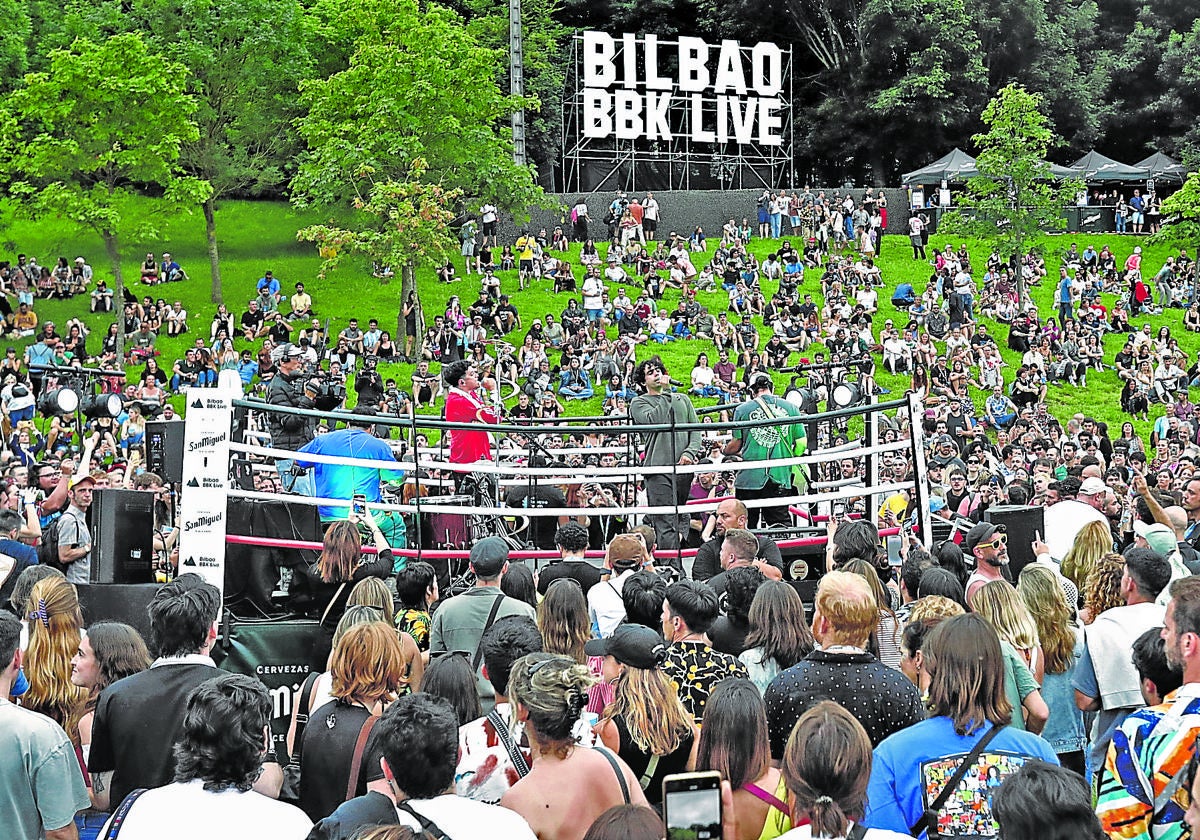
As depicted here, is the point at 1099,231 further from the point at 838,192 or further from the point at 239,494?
the point at 239,494

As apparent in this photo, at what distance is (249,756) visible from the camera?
12.5 feet

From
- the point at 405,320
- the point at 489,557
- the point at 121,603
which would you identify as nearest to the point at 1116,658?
the point at 489,557

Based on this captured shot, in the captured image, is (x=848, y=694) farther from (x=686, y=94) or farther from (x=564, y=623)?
(x=686, y=94)

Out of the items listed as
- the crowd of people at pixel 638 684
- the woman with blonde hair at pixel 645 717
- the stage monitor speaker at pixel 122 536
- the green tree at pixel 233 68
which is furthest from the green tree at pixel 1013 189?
the woman with blonde hair at pixel 645 717

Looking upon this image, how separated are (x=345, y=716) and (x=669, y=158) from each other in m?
46.7

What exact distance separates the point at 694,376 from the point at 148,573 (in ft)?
75.5

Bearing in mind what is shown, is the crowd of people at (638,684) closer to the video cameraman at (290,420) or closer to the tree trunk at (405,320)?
the video cameraman at (290,420)

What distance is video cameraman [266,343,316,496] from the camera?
10391 mm

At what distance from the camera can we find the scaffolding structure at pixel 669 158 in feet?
161

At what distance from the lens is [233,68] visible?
4169cm

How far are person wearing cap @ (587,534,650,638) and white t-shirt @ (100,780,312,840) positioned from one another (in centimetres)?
311

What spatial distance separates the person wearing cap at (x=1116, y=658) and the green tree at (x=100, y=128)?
Answer: 3255 centimetres

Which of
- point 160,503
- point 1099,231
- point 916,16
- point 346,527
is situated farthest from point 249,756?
point 916,16

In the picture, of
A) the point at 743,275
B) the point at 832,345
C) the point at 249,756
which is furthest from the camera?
the point at 743,275
